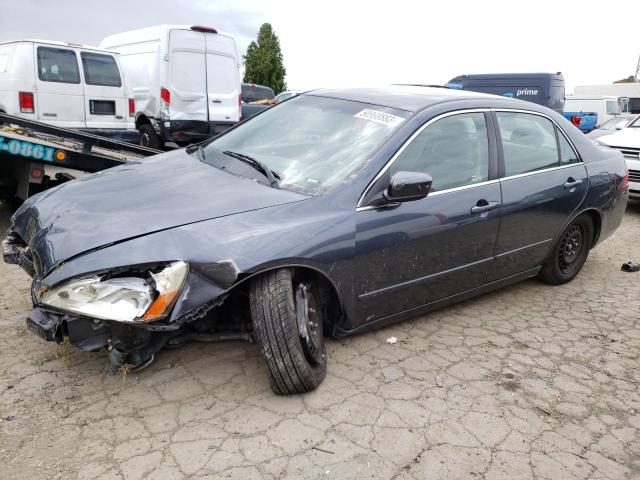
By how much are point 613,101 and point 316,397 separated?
24.9 metres

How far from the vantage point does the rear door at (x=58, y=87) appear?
7840 millimetres

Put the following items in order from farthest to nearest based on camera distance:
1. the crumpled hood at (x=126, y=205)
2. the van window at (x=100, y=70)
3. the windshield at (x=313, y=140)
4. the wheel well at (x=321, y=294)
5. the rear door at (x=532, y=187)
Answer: the van window at (x=100, y=70)
the rear door at (x=532, y=187)
the windshield at (x=313, y=140)
the wheel well at (x=321, y=294)
the crumpled hood at (x=126, y=205)

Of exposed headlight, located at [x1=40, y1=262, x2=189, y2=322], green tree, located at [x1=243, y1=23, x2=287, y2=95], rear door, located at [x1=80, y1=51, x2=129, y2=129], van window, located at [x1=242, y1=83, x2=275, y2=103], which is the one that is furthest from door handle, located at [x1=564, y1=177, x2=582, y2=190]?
green tree, located at [x1=243, y1=23, x2=287, y2=95]

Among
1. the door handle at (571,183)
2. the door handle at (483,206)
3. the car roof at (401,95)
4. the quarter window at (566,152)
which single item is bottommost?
the door handle at (483,206)

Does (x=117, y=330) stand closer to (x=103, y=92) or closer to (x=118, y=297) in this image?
(x=118, y=297)

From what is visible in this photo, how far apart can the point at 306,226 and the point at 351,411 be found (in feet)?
3.21

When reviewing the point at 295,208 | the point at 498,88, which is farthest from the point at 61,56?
the point at 498,88

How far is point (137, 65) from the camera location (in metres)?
10.5

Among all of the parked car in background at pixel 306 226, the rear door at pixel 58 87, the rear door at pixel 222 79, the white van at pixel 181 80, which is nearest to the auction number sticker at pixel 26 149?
the parked car in background at pixel 306 226

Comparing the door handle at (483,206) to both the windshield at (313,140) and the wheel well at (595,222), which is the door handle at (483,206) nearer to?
the windshield at (313,140)

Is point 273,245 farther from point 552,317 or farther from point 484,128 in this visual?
point 552,317

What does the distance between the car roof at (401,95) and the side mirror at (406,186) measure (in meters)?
0.58

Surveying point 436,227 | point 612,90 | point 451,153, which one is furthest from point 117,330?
point 612,90

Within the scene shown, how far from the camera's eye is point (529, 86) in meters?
15.7
